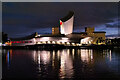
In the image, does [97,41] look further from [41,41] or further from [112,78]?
[112,78]

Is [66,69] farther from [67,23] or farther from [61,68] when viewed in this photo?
→ [67,23]

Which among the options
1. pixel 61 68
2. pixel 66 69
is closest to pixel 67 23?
pixel 61 68

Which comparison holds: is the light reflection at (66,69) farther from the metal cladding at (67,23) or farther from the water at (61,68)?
the metal cladding at (67,23)

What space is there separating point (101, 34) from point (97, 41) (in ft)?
70.1

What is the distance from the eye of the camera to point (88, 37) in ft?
154

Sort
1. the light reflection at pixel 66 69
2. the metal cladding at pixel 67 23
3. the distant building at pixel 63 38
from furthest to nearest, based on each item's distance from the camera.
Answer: the distant building at pixel 63 38, the metal cladding at pixel 67 23, the light reflection at pixel 66 69

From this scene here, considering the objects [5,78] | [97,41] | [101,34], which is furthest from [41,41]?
[5,78]

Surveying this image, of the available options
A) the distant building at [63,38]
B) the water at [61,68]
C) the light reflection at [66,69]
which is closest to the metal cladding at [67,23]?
the distant building at [63,38]

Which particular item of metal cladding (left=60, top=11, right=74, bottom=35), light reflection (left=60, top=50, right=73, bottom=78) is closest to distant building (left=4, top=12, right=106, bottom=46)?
metal cladding (left=60, top=11, right=74, bottom=35)

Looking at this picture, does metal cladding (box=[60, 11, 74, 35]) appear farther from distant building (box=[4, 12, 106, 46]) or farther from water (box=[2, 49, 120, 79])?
water (box=[2, 49, 120, 79])

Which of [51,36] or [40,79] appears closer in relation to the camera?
[40,79]

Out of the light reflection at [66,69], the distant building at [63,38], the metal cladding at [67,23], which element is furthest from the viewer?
the distant building at [63,38]

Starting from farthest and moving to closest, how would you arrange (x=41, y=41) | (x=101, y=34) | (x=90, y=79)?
(x=101, y=34) → (x=41, y=41) → (x=90, y=79)

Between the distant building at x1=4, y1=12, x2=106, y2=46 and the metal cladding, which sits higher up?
the metal cladding
